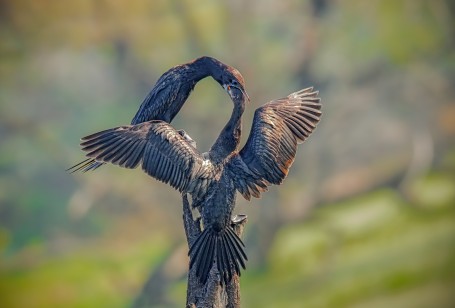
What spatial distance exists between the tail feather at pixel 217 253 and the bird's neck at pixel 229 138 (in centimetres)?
33

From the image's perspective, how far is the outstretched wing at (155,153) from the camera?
3455 millimetres

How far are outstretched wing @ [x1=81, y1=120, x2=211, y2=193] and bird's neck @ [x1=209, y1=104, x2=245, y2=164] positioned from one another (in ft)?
0.30

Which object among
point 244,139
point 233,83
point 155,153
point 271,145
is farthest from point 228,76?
point 244,139

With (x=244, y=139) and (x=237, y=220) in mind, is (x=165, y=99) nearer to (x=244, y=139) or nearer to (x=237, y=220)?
(x=237, y=220)

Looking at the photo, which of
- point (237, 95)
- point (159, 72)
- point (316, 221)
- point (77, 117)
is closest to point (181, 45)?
point (159, 72)

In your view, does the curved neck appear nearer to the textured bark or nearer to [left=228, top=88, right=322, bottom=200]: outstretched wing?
[left=228, top=88, right=322, bottom=200]: outstretched wing

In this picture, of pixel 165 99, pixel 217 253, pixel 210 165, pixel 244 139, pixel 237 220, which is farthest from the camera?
pixel 244 139

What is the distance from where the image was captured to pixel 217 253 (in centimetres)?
341

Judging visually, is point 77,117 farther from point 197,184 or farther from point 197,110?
point 197,184

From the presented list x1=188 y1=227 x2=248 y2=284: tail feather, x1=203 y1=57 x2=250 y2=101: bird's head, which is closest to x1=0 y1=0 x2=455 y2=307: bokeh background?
x1=203 y1=57 x2=250 y2=101: bird's head

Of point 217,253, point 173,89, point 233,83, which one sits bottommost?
point 217,253

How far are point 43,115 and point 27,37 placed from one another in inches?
22.9

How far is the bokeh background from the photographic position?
20.7 feet

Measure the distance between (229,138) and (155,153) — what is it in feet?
1.10
